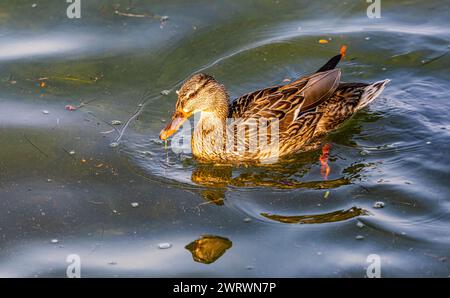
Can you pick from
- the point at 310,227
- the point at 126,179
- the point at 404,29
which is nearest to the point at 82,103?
the point at 126,179

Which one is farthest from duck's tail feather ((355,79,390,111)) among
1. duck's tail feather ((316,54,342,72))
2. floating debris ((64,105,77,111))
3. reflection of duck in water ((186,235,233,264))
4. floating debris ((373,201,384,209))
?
floating debris ((64,105,77,111))

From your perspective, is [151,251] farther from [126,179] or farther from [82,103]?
[82,103]

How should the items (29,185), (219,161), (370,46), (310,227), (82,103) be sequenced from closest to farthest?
(310,227)
(29,185)
(219,161)
(82,103)
(370,46)

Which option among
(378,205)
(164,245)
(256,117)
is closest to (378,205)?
(378,205)

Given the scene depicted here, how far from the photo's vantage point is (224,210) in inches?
323

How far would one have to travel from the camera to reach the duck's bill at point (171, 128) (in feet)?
29.6

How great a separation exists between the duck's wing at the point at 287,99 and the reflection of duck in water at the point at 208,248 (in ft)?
7.06

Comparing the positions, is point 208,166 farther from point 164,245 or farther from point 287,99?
point 164,245

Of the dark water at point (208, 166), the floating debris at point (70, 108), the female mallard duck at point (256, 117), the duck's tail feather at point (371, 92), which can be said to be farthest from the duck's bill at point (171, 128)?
the duck's tail feather at point (371, 92)

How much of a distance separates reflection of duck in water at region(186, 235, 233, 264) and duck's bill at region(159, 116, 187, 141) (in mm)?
1649

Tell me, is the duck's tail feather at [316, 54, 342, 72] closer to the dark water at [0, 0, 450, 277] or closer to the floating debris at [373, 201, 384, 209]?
the dark water at [0, 0, 450, 277]

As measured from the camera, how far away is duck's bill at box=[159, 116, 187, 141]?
9.01 metres

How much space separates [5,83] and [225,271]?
15.5 ft

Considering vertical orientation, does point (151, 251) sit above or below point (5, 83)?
below
